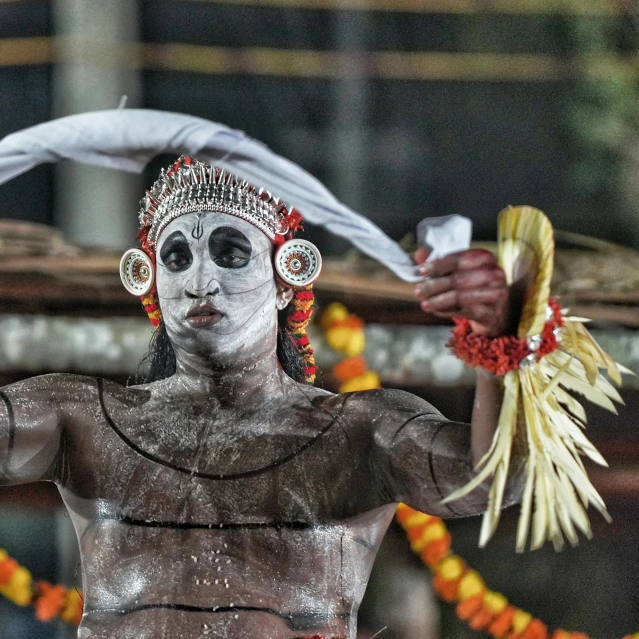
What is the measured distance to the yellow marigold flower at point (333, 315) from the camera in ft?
13.1

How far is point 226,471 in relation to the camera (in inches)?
89.3

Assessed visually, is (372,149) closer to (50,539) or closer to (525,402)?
(50,539)

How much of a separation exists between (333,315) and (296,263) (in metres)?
1.59

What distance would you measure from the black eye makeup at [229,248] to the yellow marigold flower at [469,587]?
6.57ft

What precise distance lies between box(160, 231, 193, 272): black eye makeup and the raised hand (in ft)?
2.15

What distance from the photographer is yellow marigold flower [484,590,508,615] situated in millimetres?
3947

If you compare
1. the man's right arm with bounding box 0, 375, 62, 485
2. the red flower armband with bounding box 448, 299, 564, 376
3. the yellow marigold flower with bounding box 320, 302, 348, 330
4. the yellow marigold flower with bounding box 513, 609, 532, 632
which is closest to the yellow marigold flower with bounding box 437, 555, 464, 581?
the yellow marigold flower with bounding box 513, 609, 532, 632

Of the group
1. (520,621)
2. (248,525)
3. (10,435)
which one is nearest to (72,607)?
(10,435)

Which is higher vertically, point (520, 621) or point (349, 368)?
point (349, 368)

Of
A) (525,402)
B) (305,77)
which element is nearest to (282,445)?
(525,402)

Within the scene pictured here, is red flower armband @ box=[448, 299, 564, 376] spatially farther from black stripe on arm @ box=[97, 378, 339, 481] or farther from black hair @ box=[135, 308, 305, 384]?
black hair @ box=[135, 308, 305, 384]

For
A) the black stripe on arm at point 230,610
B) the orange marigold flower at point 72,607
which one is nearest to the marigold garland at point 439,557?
the orange marigold flower at point 72,607

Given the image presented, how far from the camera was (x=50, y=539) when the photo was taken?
161 inches

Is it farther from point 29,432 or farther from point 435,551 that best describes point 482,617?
point 29,432
